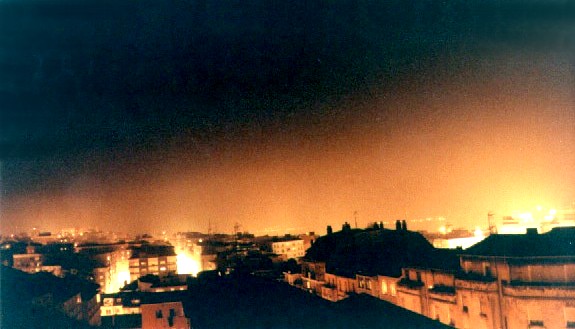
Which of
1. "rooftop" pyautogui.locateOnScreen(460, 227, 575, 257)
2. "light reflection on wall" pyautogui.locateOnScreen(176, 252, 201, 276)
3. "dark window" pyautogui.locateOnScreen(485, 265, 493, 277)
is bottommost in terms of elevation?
"light reflection on wall" pyautogui.locateOnScreen(176, 252, 201, 276)

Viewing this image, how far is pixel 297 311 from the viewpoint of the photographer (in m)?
9.63

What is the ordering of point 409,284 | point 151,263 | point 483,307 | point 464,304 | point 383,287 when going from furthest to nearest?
point 151,263 < point 383,287 < point 409,284 < point 464,304 < point 483,307

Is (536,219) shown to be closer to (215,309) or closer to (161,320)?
(161,320)

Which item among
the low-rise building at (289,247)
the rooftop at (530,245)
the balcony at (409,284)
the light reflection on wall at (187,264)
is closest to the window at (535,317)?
the rooftop at (530,245)

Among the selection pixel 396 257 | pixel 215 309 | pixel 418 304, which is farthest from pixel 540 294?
pixel 215 309

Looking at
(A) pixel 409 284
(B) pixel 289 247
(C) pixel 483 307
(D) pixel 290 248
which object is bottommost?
(D) pixel 290 248

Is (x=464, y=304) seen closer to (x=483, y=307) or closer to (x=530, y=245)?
(x=483, y=307)

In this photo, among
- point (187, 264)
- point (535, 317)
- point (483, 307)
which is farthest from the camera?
point (187, 264)

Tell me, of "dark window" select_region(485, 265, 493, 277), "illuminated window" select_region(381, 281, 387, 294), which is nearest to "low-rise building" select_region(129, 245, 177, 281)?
"illuminated window" select_region(381, 281, 387, 294)

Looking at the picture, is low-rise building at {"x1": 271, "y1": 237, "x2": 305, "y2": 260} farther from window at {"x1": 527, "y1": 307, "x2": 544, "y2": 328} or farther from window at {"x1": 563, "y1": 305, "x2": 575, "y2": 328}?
window at {"x1": 563, "y1": 305, "x2": 575, "y2": 328}

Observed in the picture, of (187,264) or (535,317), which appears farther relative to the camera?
(187,264)

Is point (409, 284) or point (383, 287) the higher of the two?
point (409, 284)

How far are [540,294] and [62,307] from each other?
19.9 meters

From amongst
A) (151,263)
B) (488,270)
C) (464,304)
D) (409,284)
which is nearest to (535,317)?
(488,270)
